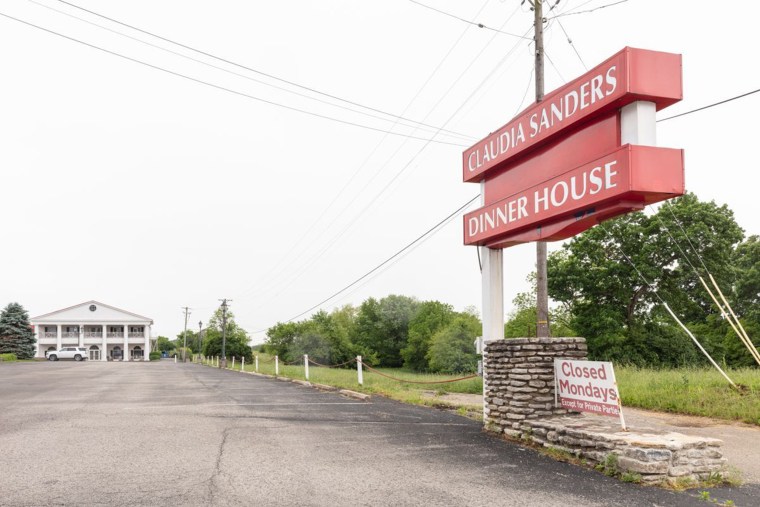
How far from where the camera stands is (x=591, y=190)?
26.5 feet

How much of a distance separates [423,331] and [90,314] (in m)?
54.3

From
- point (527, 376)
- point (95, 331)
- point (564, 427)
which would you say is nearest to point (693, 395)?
point (527, 376)

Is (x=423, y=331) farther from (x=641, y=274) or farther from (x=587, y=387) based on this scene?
(x=587, y=387)

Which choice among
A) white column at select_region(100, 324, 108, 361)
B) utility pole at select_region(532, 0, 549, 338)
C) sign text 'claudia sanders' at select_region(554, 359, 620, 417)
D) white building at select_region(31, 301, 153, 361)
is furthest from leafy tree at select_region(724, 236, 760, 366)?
white column at select_region(100, 324, 108, 361)

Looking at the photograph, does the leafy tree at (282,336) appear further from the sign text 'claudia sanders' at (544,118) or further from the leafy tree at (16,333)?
the sign text 'claudia sanders' at (544,118)

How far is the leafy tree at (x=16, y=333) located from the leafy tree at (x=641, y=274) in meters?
63.0

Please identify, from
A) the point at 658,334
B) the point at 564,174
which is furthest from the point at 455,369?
the point at 564,174

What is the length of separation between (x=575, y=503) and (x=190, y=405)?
10092mm

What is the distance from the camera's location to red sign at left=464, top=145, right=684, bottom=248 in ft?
24.2

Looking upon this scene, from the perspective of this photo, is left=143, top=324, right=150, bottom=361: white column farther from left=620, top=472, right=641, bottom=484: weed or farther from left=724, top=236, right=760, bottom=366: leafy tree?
left=620, top=472, right=641, bottom=484: weed

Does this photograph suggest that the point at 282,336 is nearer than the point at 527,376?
No

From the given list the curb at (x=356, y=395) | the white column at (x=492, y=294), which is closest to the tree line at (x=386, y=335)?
the curb at (x=356, y=395)

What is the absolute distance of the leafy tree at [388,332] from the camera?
97.1 metres

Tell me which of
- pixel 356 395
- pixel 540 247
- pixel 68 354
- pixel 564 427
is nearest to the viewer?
pixel 564 427
